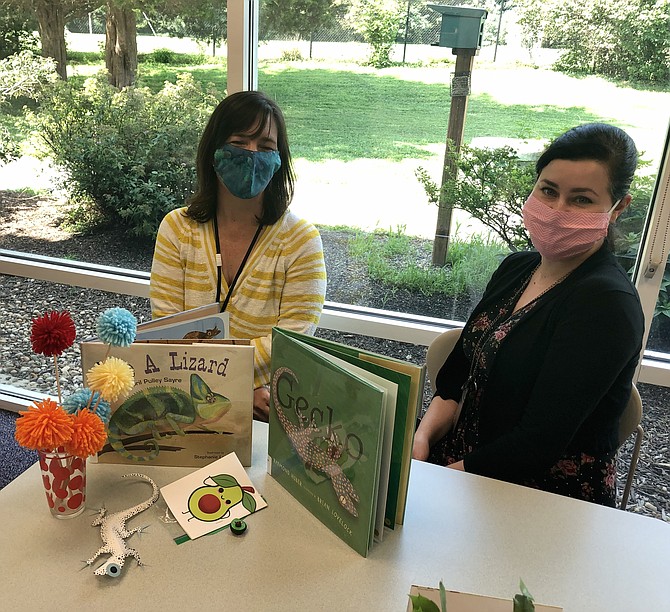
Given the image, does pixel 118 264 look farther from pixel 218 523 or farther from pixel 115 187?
pixel 218 523

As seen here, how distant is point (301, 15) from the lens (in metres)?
1.88

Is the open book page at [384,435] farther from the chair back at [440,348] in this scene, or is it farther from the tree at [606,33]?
the tree at [606,33]

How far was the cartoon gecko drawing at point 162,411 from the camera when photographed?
1.05 meters

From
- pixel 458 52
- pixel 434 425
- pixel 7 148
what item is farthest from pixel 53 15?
pixel 434 425

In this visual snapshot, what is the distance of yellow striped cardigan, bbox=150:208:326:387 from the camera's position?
1660 mm

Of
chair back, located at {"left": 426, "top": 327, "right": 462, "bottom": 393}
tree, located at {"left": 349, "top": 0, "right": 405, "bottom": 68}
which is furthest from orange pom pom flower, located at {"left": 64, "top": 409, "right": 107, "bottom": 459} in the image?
tree, located at {"left": 349, "top": 0, "right": 405, "bottom": 68}

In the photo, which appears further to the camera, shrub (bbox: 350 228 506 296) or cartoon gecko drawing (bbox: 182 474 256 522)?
shrub (bbox: 350 228 506 296)

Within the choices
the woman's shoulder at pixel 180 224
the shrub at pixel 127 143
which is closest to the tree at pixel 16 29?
the shrub at pixel 127 143

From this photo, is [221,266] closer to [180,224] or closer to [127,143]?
[180,224]

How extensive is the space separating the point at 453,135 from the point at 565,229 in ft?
2.26

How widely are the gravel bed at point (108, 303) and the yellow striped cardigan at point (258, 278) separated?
1.38ft

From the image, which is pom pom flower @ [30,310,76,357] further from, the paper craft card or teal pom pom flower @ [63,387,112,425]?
the paper craft card

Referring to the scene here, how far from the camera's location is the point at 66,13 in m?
2.07

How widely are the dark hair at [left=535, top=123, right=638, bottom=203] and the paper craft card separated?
0.98 meters
